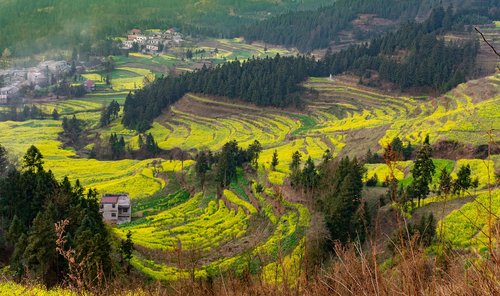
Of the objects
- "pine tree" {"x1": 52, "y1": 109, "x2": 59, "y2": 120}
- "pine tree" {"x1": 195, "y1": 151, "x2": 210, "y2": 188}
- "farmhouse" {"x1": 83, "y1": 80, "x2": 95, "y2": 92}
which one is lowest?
"pine tree" {"x1": 52, "y1": 109, "x2": 59, "y2": 120}

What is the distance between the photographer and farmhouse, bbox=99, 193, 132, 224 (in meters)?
21.0

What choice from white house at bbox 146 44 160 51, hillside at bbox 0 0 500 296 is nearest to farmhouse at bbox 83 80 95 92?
hillside at bbox 0 0 500 296

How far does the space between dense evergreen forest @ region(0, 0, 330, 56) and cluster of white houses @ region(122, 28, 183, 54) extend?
2936 millimetres

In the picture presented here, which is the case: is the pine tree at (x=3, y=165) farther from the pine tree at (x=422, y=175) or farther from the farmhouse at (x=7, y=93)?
the farmhouse at (x=7, y=93)

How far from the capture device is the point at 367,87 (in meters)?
43.8

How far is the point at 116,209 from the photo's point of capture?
21.0 meters

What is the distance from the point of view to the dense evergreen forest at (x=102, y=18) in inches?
2913

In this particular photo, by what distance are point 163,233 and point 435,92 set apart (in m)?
30.1

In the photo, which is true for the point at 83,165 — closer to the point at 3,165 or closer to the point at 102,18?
the point at 3,165

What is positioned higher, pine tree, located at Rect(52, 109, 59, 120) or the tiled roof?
the tiled roof

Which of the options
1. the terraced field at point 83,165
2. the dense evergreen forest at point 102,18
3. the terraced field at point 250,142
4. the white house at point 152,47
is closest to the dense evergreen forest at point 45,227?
the terraced field at point 250,142

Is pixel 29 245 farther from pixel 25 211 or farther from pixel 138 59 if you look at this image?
pixel 138 59

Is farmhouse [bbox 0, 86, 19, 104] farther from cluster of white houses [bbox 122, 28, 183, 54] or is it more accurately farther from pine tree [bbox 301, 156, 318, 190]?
pine tree [bbox 301, 156, 318, 190]

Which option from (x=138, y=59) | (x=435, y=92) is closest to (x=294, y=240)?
(x=435, y=92)
